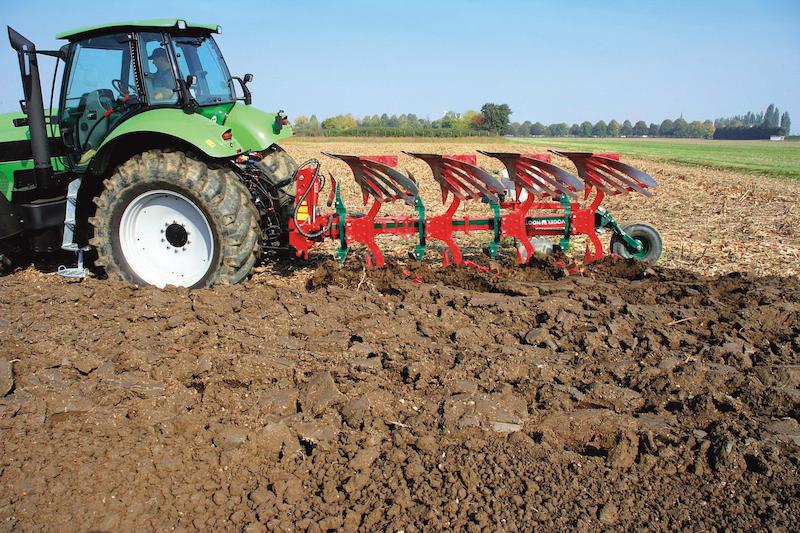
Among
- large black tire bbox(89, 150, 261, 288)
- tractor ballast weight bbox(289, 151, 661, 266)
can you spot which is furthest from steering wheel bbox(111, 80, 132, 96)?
tractor ballast weight bbox(289, 151, 661, 266)

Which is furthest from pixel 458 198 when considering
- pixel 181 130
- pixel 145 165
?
pixel 145 165

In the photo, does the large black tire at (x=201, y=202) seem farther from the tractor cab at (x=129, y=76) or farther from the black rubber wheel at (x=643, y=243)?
the black rubber wheel at (x=643, y=243)

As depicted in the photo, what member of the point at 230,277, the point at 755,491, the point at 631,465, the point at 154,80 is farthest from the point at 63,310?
the point at 755,491

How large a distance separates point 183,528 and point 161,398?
3.34ft

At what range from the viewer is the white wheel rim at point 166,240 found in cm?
564

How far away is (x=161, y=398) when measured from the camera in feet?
11.4

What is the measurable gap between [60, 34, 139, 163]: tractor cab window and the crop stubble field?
5.01 ft

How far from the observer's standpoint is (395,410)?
3.44 meters

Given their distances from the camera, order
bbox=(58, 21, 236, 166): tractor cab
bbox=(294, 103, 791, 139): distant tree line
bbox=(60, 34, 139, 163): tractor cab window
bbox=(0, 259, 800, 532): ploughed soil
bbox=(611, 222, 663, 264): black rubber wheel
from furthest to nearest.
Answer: bbox=(294, 103, 791, 139): distant tree line → bbox=(611, 222, 663, 264): black rubber wheel → bbox=(60, 34, 139, 163): tractor cab window → bbox=(58, 21, 236, 166): tractor cab → bbox=(0, 259, 800, 532): ploughed soil

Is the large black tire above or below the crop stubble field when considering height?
above

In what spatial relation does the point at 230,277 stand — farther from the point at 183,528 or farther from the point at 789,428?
the point at 789,428

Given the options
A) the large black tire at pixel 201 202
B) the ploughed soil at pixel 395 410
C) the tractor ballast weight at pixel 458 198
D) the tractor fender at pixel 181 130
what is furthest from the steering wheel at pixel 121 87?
the ploughed soil at pixel 395 410

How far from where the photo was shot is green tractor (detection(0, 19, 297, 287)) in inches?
213

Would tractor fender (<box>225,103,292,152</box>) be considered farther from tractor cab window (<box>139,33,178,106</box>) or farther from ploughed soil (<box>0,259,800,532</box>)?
ploughed soil (<box>0,259,800,532</box>)
